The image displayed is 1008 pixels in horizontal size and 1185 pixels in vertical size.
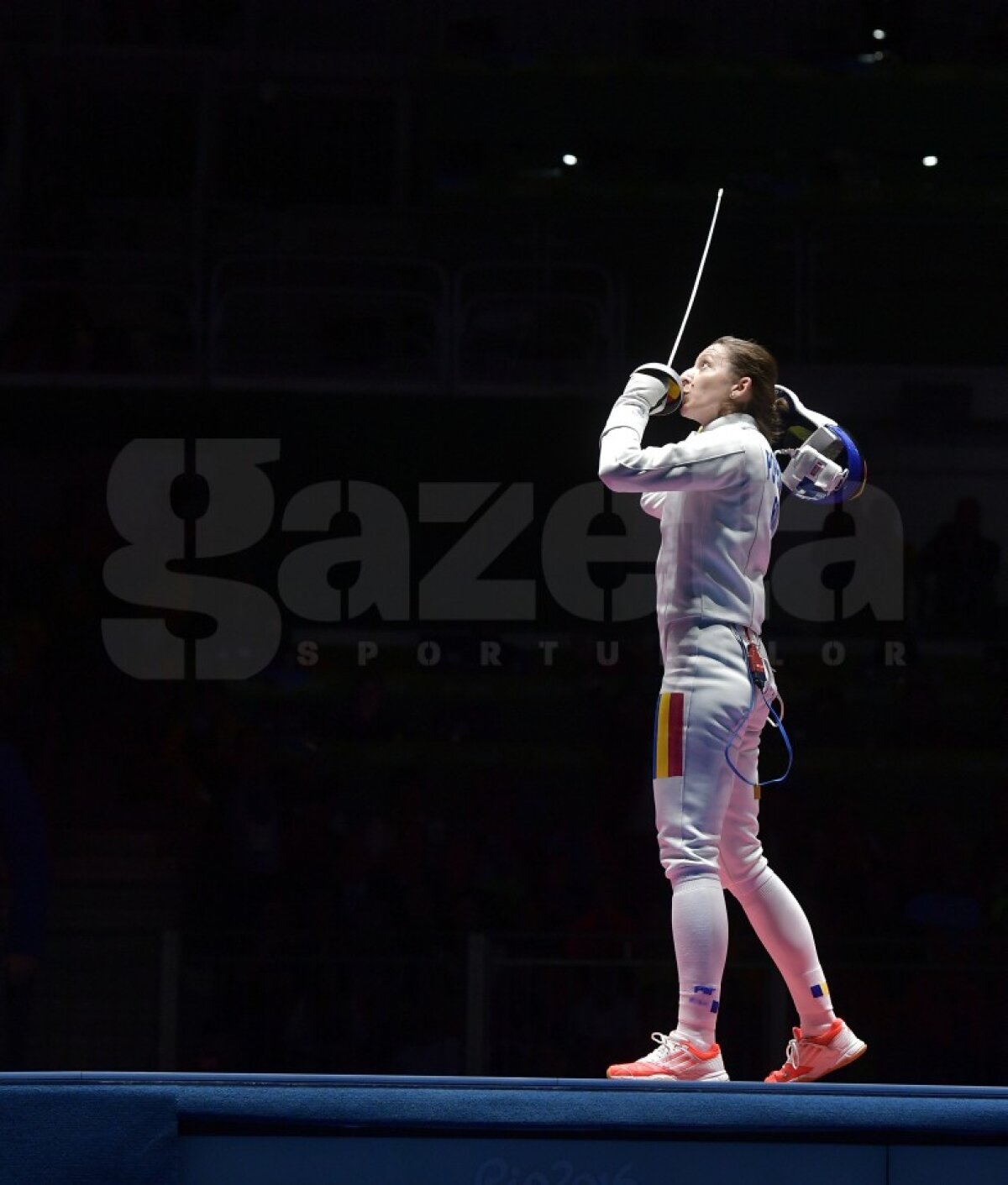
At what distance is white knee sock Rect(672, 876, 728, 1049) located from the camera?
3.13 meters

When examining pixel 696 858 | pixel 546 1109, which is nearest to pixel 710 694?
pixel 696 858

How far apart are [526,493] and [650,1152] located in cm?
524

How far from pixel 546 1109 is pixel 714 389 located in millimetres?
1472

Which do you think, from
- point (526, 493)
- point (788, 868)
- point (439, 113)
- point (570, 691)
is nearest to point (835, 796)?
point (788, 868)

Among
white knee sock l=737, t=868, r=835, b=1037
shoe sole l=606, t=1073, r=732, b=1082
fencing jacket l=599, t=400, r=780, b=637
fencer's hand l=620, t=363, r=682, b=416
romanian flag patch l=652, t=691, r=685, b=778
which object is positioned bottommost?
shoe sole l=606, t=1073, r=732, b=1082

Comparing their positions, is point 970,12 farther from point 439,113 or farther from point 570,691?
point 570,691

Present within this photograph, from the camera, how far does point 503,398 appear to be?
7887 mm

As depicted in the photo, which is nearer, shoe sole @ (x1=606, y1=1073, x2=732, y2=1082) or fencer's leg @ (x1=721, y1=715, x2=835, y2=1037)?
shoe sole @ (x1=606, y1=1073, x2=732, y2=1082)

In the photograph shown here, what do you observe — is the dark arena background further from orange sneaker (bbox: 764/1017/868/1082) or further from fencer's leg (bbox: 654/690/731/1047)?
orange sneaker (bbox: 764/1017/868/1082)

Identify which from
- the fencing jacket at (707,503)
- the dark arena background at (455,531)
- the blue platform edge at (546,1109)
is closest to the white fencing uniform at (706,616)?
the fencing jacket at (707,503)

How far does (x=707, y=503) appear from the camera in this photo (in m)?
3.28

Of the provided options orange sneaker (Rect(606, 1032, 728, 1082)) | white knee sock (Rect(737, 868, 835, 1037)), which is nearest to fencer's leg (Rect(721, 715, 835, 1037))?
white knee sock (Rect(737, 868, 835, 1037))

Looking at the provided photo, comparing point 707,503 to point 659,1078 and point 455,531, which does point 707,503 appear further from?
point 455,531

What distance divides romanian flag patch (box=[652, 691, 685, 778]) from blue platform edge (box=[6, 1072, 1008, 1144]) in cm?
64
